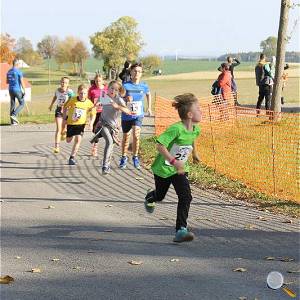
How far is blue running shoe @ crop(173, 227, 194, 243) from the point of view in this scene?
278 inches

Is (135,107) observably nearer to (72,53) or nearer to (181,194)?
(181,194)

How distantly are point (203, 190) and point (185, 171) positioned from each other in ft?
10.5

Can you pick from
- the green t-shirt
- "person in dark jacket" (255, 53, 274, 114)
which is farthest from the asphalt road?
"person in dark jacket" (255, 53, 274, 114)

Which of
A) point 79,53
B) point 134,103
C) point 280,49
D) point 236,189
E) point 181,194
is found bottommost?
point 236,189

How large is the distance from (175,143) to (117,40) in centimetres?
10106

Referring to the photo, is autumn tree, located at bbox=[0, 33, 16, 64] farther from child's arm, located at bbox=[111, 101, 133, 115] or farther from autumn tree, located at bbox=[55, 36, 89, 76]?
→ child's arm, located at bbox=[111, 101, 133, 115]

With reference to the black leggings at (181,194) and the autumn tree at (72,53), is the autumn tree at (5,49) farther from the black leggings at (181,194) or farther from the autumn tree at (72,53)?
the black leggings at (181,194)

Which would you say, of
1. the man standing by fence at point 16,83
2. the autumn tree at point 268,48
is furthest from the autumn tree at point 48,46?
the man standing by fence at point 16,83

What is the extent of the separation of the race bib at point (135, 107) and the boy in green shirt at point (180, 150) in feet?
→ 17.0

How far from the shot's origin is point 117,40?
10656cm

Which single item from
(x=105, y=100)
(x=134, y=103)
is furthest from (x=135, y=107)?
(x=105, y=100)

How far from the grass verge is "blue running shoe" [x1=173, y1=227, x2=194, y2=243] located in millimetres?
2023

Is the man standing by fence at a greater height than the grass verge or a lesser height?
greater

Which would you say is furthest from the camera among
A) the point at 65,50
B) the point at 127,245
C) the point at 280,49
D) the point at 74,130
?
the point at 65,50
